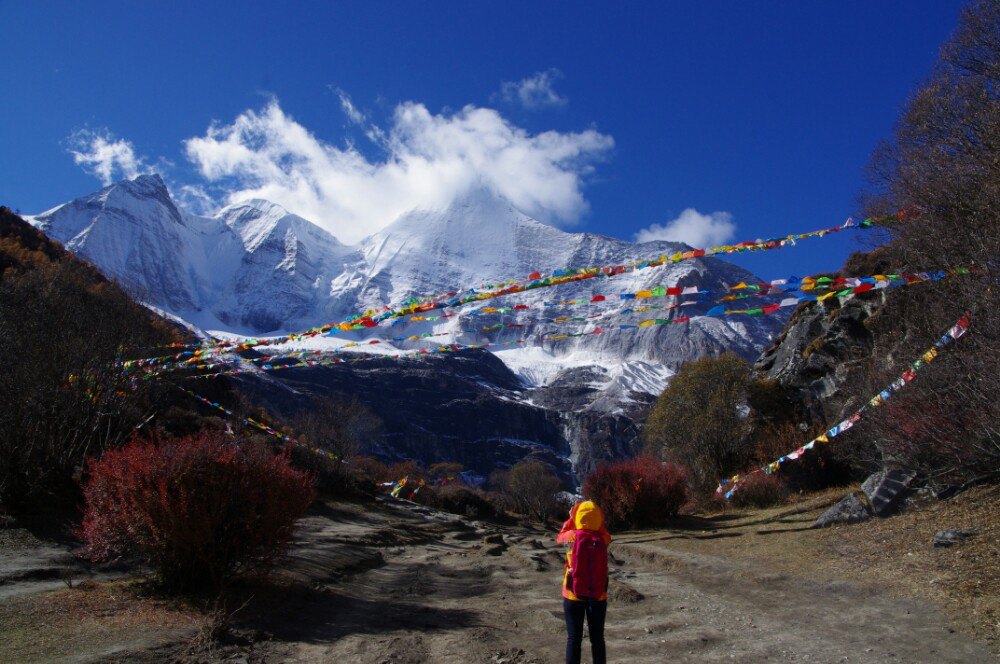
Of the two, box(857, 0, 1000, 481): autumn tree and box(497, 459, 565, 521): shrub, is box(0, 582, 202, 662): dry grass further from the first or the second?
box(497, 459, 565, 521): shrub

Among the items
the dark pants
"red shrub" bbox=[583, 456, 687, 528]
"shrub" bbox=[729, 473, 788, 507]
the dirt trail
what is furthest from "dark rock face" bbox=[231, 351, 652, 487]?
the dark pants

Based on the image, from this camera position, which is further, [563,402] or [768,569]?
[563,402]

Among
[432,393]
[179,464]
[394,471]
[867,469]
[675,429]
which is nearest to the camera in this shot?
[179,464]

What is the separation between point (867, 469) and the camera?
1616cm

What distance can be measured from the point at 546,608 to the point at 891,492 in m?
8.06

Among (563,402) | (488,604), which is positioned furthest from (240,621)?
(563,402)

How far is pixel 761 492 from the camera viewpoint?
19.2m

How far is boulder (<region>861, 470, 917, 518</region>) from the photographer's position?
1155cm

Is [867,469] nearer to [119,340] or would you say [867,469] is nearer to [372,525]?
[372,525]

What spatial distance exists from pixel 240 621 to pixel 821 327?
23901 mm

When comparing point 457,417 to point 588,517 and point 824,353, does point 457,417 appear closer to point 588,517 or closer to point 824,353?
point 824,353

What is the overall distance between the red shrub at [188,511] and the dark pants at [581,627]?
4.12m

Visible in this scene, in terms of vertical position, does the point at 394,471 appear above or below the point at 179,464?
below

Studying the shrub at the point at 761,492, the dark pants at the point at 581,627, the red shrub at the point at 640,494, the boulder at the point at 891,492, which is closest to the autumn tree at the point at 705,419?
the shrub at the point at 761,492
